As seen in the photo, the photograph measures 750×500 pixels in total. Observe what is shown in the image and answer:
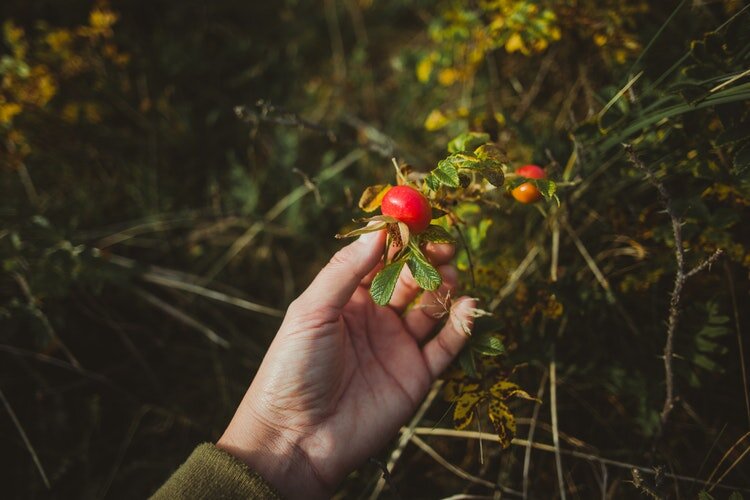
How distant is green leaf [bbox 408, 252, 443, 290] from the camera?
38.5 inches

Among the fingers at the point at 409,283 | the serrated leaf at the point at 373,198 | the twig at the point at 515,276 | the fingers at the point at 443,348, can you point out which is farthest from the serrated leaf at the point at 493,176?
the twig at the point at 515,276

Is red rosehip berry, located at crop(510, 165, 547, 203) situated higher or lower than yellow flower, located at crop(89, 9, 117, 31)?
lower

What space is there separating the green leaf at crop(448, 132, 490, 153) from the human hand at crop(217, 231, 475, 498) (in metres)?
0.33

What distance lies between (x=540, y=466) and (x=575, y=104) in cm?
181

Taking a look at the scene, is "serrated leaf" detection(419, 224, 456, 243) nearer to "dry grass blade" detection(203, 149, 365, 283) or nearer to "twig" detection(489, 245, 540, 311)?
"twig" detection(489, 245, 540, 311)

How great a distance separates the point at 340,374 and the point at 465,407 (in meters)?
0.44

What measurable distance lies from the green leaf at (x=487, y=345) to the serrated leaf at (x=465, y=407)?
13 cm

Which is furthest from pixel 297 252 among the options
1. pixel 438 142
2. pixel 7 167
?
pixel 7 167

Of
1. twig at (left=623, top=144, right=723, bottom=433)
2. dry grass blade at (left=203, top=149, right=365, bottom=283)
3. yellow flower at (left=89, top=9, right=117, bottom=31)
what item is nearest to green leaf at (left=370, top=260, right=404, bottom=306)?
twig at (left=623, top=144, right=723, bottom=433)

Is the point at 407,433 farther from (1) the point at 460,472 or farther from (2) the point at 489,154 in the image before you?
(2) the point at 489,154

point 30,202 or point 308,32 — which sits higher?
point 308,32

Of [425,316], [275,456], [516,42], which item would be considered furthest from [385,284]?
[516,42]

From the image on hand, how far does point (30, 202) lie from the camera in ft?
7.84

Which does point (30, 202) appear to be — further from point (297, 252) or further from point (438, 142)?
point (438, 142)
